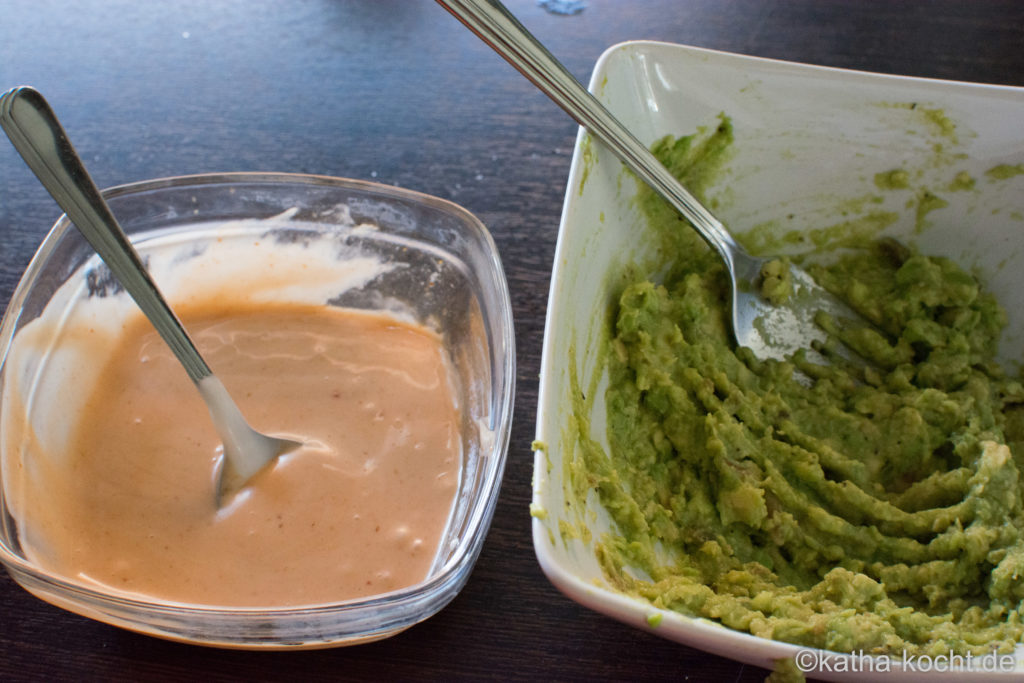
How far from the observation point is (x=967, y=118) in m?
1.11

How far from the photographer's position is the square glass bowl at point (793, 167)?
102 centimetres

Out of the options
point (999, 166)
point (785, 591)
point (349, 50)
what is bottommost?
point (785, 591)

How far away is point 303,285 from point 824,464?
0.80m

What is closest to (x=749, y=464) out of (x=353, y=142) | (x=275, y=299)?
(x=275, y=299)

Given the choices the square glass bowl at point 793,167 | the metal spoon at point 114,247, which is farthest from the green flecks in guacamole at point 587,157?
the metal spoon at point 114,247

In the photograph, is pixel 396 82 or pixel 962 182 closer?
pixel 962 182

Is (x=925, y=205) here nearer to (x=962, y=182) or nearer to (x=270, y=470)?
(x=962, y=182)

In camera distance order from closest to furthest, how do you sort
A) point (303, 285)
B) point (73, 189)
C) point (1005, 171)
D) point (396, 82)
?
point (73, 189) < point (1005, 171) < point (303, 285) < point (396, 82)

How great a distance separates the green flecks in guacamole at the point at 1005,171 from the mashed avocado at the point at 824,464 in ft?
0.46

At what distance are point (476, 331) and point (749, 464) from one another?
42cm

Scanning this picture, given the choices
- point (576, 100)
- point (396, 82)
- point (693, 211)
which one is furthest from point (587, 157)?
point (396, 82)

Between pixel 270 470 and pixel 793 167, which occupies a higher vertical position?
pixel 793 167

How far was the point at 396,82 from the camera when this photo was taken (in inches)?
64.4

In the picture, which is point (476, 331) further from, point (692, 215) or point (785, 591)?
point (785, 591)
